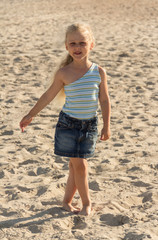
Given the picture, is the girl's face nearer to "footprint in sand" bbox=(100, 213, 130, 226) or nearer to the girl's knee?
the girl's knee

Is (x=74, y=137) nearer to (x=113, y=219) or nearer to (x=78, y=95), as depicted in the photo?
(x=78, y=95)

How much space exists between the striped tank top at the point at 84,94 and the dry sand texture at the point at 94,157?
0.95 feet

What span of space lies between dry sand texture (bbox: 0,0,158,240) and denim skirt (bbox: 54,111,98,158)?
509mm

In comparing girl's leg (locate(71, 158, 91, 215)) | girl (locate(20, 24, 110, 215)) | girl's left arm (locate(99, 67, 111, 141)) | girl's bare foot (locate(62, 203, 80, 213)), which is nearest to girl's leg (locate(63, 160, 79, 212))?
girl's bare foot (locate(62, 203, 80, 213))

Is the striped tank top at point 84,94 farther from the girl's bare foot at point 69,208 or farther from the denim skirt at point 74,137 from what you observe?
the girl's bare foot at point 69,208

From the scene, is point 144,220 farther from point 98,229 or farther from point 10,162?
point 10,162

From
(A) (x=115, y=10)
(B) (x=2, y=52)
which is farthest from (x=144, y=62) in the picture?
(A) (x=115, y=10)

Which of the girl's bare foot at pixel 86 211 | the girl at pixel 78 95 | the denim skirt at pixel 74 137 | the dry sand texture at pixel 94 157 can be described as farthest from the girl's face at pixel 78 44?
the girl's bare foot at pixel 86 211

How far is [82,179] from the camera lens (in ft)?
10.6

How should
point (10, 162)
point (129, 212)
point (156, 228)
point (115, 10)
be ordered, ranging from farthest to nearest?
1. point (115, 10)
2. point (10, 162)
3. point (129, 212)
4. point (156, 228)

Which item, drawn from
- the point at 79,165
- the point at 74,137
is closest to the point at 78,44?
the point at 74,137

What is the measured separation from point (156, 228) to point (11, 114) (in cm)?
339

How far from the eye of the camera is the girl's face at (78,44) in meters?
3.04

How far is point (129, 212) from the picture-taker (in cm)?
334
